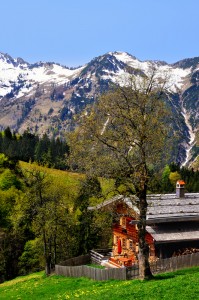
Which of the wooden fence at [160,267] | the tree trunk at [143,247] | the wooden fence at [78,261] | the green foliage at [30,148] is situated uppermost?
the green foliage at [30,148]

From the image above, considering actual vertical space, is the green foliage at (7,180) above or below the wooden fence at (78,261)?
above

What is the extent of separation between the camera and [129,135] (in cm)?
3225

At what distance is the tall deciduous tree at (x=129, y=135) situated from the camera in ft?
104

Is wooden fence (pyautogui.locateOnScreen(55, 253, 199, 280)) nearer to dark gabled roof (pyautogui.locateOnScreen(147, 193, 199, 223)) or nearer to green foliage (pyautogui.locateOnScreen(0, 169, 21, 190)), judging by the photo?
dark gabled roof (pyautogui.locateOnScreen(147, 193, 199, 223))

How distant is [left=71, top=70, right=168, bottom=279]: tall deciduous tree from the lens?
31.8m

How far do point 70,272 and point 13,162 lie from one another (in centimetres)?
7213

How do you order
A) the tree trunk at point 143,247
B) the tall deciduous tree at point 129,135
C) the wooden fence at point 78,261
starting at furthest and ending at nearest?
the wooden fence at point 78,261, the tall deciduous tree at point 129,135, the tree trunk at point 143,247

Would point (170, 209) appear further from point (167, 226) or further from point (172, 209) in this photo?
point (167, 226)

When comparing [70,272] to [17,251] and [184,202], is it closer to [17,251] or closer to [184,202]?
[184,202]

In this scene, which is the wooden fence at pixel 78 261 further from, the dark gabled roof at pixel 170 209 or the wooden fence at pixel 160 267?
the wooden fence at pixel 160 267

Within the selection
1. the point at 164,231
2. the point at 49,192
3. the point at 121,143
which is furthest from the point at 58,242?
the point at 121,143

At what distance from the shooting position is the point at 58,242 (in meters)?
61.4

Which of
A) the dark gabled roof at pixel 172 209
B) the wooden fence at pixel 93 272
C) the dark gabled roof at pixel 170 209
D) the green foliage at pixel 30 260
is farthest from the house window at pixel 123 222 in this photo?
the green foliage at pixel 30 260

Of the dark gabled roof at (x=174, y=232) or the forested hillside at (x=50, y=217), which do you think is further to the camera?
the dark gabled roof at (x=174, y=232)
